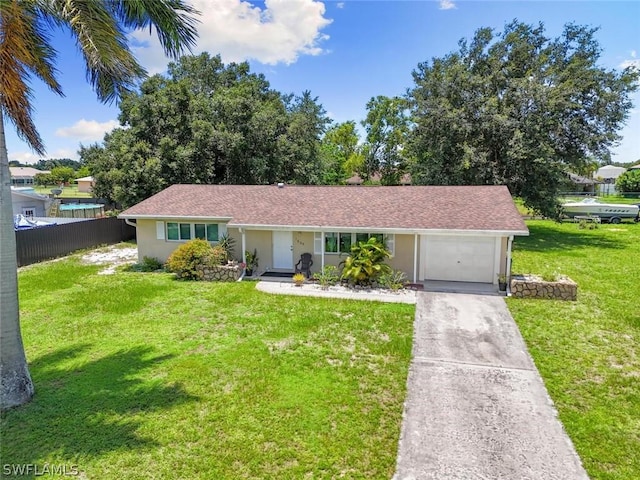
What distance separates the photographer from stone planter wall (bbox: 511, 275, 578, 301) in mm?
12828

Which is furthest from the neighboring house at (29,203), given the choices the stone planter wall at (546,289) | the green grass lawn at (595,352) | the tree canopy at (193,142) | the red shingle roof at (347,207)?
the green grass lawn at (595,352)

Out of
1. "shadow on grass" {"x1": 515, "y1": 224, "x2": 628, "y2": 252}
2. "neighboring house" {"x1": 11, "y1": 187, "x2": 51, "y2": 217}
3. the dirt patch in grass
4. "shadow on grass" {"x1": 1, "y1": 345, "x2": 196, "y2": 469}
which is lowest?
"shadow on grass" {"x1": 1, "y1": 345, "x2": 196, "y2": 469}

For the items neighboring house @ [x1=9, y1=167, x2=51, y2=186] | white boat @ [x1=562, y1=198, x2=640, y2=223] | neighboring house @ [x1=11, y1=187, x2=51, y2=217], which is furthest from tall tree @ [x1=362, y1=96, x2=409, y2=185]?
neighboring house @ [x1=9, y1=167, x2=51, y2=186]

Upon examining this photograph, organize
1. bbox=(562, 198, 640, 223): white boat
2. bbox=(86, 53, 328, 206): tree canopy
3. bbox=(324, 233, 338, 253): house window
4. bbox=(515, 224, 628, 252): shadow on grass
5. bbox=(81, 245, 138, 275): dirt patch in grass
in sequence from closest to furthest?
1. bbox=(324, 233, 338, 253): house window
2. bbox=(81, 245, 138, 275): dirt patch in grass
3. bbox=(515, 224, 628, 252): shadow on grass
4. bbox=(86, 53, 328, 206): tree canopy
5. bbox=(562, 198, 640, 223): white boat

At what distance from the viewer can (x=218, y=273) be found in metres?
15.7

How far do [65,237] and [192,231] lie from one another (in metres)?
7.76

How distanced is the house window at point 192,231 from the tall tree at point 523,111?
15.1m

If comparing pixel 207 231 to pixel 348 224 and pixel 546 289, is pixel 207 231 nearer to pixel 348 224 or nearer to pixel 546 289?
pixel 348 224

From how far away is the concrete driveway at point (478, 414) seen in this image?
5508 millimetres

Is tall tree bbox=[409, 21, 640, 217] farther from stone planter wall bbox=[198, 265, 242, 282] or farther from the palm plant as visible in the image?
the palm plant

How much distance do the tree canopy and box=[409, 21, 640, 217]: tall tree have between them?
10.2 m

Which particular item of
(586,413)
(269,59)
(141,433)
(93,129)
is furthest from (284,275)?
(93,129)

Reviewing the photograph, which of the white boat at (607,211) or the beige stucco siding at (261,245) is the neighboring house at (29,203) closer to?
the beige stucco siding at (261,245)
